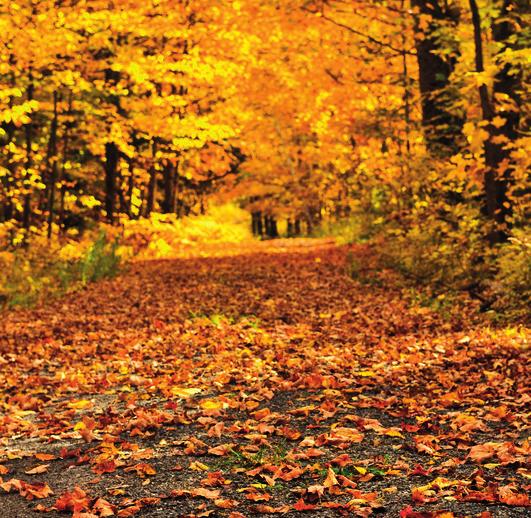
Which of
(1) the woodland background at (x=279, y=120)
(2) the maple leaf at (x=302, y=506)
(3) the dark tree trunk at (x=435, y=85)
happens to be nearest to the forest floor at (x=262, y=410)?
(2) the maple leaf at (x=302, y=506)

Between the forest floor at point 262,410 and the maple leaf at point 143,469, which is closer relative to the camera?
the forest floor at point 262,410

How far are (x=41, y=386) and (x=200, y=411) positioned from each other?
2.16 metres

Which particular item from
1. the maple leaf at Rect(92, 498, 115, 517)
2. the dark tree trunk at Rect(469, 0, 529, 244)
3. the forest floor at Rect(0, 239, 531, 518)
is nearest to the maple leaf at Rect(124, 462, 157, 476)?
the forest floor at Rect(0, 239, 531, 518)

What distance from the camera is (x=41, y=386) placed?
7473mm

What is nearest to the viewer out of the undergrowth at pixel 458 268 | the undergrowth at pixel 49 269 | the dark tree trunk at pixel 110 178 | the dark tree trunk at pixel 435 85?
the undergrowth at pixel 458 268

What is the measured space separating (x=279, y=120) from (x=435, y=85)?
17.3m

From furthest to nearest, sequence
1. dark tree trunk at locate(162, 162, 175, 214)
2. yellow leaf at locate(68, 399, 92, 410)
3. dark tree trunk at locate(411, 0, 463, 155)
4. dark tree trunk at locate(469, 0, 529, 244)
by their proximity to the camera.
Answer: dark tree trunk at locate(162, 162, 175, 214) < dark tree trunk at locate(411, 0, 463, 155) < dark tree trunk at locate(469, 0, 529, 244) < yellow leaf at locate(68, 399, 92, 410)

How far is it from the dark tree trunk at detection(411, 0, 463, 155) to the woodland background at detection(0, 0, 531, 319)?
4 cm

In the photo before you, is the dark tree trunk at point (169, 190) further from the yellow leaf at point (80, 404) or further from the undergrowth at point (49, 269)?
the yellow leaf at point (80, 404)

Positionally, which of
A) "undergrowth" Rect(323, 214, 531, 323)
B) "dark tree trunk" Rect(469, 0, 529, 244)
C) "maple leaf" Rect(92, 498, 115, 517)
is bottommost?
"maple leaf" Rect(92, 498, 115, 517)

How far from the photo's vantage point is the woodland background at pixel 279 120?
35.0 feet

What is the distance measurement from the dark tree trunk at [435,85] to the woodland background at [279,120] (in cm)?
4

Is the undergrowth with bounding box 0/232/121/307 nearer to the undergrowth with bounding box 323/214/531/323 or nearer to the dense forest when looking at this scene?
the dense forest

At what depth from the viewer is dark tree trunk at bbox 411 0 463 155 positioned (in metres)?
13.6
